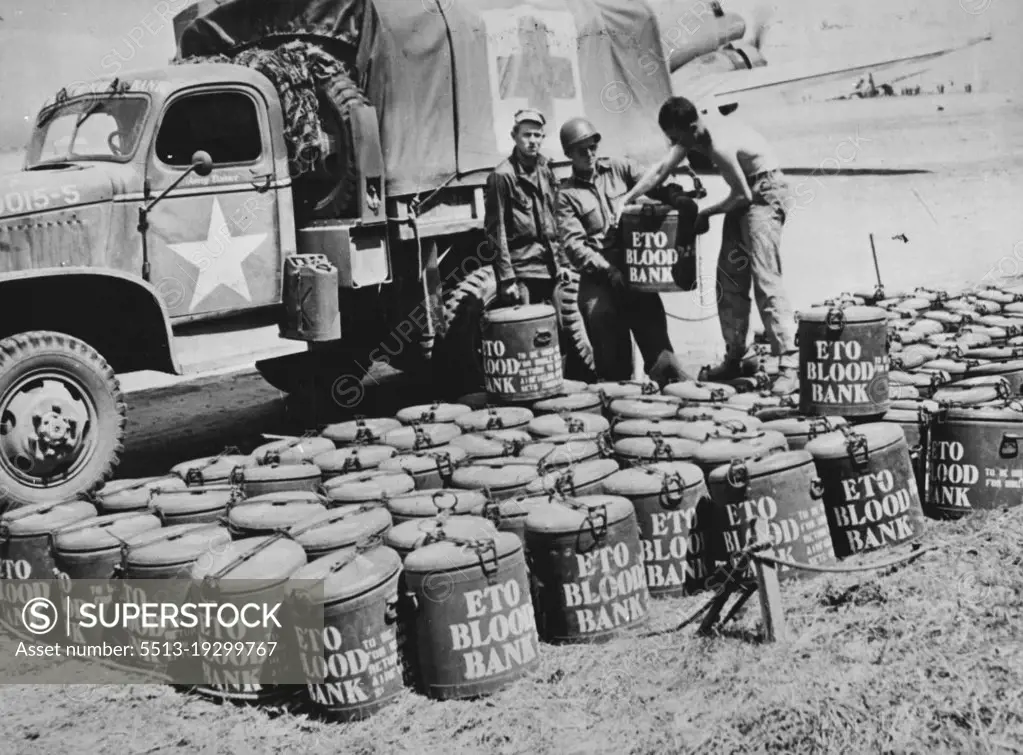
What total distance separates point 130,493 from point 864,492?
11.2ft

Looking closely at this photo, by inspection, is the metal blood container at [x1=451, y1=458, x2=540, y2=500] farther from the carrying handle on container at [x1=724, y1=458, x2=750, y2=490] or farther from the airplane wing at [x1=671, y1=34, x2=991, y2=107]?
the airplane wing at [x1=671, y1=34, x2=991, y2=107]

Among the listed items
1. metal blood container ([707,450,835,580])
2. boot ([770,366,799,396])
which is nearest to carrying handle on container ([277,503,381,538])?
metal blood container ([707,450,835,580])

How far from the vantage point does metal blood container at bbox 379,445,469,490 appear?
564 cm

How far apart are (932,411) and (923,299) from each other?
11.9 feet

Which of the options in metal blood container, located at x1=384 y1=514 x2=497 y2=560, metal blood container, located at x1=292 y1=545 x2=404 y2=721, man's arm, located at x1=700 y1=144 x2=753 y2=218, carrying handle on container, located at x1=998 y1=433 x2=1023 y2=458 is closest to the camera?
metal blood container, located at x1=292 y1=545 x2=404 y2=721

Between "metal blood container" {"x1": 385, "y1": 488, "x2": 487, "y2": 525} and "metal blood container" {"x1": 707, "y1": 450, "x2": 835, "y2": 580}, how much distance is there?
1.02 metres

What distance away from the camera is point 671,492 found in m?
5.07

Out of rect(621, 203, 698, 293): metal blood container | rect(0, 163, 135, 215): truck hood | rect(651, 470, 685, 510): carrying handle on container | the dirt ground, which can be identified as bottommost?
the dirt ground

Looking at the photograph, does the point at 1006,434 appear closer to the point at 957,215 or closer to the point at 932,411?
the point at 932,411

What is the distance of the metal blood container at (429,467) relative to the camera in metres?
5.64

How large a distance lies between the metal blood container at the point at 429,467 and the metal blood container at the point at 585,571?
1028mm

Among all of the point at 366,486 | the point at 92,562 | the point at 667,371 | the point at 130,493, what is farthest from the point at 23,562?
the point at 667,371

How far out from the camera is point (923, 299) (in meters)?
9.12

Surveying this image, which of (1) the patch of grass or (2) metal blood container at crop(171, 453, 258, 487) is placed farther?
(2) metal blood container at crop(171, 453, 258, 487)
